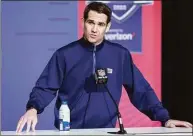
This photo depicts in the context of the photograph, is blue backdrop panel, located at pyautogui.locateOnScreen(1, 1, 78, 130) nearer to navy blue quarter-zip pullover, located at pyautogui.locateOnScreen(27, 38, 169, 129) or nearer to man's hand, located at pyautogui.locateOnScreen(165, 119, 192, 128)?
navy blue quarter-zip pullover, located at pyautogui.locateOnScreen(27, 38, 169, 129)

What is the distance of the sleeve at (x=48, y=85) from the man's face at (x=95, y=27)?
233mm

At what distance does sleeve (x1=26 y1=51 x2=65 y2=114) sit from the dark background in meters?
2.04

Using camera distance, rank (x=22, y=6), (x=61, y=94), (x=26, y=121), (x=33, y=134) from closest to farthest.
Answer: (x=33, y=134), (x=26, y=121), (x=61, y=94), (x=22, y=6)

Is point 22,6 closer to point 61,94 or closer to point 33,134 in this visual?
point 61,94

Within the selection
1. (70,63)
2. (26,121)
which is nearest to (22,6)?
(70,63)

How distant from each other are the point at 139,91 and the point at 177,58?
1846mm

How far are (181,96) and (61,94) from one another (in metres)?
2.13

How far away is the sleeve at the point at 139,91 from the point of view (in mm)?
2862

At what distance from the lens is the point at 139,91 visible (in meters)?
2.95

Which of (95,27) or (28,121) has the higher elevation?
(95,27)

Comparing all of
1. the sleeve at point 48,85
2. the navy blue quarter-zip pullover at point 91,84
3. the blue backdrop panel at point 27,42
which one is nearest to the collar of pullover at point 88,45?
the navy blue quarter-zip pullover at point 91,84

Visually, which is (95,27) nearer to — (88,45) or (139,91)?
(88,45)

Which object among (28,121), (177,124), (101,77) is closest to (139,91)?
(177,124)

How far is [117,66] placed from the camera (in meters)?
2.98
